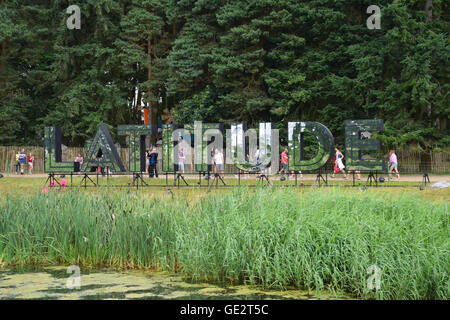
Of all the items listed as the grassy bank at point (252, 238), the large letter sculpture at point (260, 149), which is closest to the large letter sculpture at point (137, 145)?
the large letter sculpture at point (260, 149)

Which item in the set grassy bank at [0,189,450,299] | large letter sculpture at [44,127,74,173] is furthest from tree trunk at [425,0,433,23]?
grassy bank at [0,189,450,299]

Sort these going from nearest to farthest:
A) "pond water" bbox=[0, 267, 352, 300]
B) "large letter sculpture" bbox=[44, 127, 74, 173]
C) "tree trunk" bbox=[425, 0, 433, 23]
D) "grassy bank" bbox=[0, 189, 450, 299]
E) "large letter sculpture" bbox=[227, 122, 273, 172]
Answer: "pond water" bbox=[0, 267, 352, 300]
"grassy bank" bbox=[0, 189, 450, 299]
"large letter sculpture" bbox=[44, 127, 74, 173]
"large letter sculpture" bbox=[227, 122, 273, 172]
"tree trunk" bbox=[425, 0, 433, 23]

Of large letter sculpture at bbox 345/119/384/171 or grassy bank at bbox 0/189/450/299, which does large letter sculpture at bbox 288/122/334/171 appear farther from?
grassy bank at bbox 0/189/450/299

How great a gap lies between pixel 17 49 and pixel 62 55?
12.5 feet

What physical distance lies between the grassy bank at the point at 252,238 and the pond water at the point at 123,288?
0.28 metres

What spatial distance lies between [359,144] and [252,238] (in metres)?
11.9

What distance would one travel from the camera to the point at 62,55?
133 feet

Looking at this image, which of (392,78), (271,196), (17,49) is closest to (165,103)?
(17,49)

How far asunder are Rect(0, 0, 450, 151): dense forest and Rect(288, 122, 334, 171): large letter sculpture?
1071cm

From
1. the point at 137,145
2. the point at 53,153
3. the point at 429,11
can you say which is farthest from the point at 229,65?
the point at 53,153

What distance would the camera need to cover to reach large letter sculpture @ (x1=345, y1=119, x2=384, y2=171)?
64.6 feet

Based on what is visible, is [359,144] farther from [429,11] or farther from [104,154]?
[429,11]

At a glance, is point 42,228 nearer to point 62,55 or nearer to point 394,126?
point 394,126

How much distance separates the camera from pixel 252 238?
9.14m
